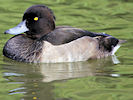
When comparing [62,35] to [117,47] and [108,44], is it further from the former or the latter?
[117,47]

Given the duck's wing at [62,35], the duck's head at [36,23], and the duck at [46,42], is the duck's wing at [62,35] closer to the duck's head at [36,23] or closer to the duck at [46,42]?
the duck at [46,42]

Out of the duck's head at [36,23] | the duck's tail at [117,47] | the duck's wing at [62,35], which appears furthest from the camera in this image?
the duck's tail at [117,47]

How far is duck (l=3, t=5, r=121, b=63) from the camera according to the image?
780 cm

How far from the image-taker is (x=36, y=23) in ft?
26.6

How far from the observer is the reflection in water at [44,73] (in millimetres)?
6061

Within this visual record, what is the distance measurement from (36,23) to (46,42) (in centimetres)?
57

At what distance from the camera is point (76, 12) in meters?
11.8

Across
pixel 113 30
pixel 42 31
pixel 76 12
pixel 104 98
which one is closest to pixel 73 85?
pixel 104 98

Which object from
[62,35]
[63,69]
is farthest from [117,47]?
[63,69]

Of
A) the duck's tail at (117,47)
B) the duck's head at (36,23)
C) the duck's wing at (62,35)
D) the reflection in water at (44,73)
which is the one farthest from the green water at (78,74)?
the duck's head at (36,23)

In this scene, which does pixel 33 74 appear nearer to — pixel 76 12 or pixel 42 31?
pixel 42 31

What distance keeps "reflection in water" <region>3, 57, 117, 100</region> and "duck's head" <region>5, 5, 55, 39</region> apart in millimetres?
754

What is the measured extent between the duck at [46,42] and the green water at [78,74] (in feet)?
0.55

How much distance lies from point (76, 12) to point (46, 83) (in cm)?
565
